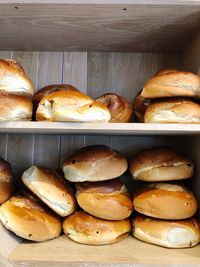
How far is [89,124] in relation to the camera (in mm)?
804

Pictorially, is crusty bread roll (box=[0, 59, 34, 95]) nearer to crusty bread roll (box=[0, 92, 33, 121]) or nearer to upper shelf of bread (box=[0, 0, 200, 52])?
crusty bread roll (box=[0, 92, 33, 121])

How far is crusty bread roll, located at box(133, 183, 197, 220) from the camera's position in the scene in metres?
0.89

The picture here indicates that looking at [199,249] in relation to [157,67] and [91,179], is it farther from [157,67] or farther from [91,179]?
[157,67]

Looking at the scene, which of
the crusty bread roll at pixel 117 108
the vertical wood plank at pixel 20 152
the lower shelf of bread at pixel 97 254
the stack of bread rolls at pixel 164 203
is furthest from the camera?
the vertical wood plank at pixel 20 152

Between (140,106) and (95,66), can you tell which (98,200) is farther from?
(95,66)

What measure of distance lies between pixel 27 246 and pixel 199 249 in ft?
1.65

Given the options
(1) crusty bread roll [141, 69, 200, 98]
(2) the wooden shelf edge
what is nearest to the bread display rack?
(2) the wooden shelf edge

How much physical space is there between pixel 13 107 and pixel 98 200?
0.37 m

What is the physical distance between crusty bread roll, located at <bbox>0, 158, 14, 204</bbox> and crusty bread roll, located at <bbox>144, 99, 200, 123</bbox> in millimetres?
489

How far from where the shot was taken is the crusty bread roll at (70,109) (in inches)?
31.7

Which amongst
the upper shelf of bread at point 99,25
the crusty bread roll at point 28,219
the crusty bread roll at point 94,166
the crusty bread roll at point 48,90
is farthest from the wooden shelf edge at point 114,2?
the crusty bread roll at point 28,219

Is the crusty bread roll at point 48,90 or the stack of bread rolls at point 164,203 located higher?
the crusty bread roll at point 48,90

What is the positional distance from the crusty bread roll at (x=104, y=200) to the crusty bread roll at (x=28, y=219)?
0.36 feet

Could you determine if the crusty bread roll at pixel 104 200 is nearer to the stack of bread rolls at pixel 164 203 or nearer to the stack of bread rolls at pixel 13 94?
the stack of bread rolls at pixel 164 203
